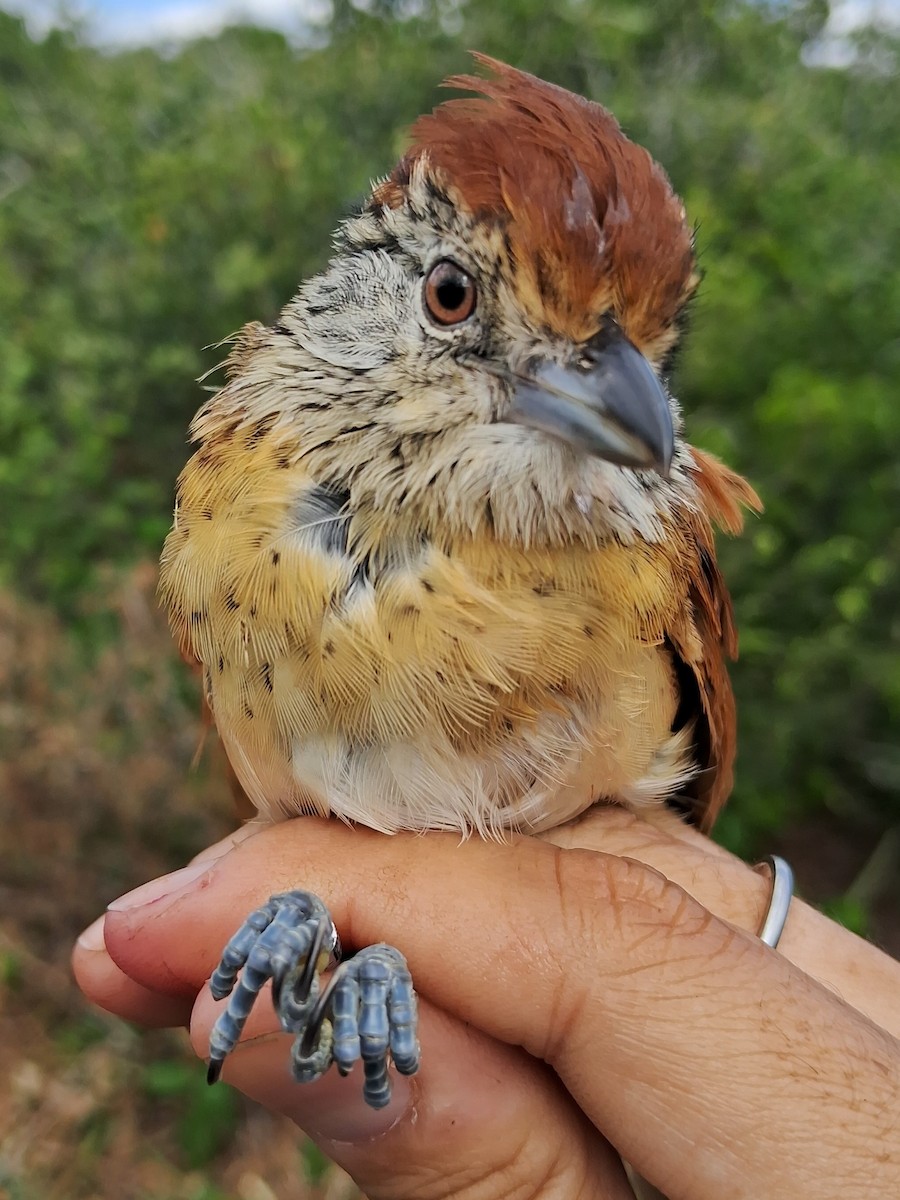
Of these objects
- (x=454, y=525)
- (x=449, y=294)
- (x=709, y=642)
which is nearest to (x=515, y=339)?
(x=449, y=294)

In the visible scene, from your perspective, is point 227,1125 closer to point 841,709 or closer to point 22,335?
point 841,709

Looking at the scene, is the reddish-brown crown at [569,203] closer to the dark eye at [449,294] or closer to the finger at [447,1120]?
the dark eye at [449,294]

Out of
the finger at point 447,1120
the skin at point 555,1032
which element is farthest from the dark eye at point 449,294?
the finger at point 447,1120

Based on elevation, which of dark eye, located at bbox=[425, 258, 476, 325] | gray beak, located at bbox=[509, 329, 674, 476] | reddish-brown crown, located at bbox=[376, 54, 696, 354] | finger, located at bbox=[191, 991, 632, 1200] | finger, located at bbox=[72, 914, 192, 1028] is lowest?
finger, located at bbox=[72, 914, 192, 1028]

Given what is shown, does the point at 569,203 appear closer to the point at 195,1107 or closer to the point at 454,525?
the point at 454,525

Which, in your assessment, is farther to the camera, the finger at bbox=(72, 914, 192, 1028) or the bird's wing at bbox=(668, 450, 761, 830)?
the finger at bbox=(72, 914, 192, 1028)

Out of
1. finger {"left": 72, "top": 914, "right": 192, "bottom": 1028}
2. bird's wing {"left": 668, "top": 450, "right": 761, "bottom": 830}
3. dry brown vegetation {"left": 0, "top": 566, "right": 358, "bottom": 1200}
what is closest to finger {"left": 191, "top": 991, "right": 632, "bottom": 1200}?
finger {"left": 72, "top": 914, "right": 192, "bottom": 1028}

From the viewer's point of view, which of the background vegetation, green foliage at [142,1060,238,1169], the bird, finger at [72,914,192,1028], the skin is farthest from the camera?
the background vegetation

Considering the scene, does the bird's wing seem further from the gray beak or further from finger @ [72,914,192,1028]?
finger @ [72,914,192,1028]

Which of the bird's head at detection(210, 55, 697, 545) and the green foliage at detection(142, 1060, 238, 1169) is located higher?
the bird's head at detection(210, 55, 697, 545)

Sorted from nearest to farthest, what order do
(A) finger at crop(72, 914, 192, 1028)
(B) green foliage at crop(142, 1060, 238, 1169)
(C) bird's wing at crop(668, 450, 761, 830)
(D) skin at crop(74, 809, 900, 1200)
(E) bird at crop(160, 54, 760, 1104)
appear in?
(D) skin at crop(74, 809, 900, 1200)
(E) bird at crop(160, 54, 760, 1104)
(C) bird's wing at crop(668, 450, 761, 830)
(A) finger at crop(72, 914, 192, 1028)
(B) green foliage at crop(142, 1060, 238, 1169)
